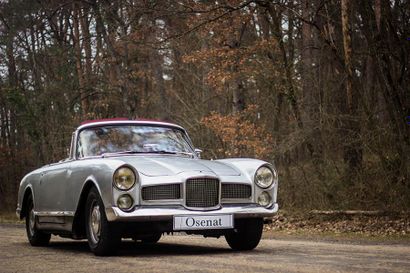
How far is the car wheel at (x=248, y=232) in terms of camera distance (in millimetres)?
8750

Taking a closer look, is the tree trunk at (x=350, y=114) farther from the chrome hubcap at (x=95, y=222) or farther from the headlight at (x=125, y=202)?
the headlight at (x=125, y=202)

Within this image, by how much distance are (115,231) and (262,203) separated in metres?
1.77

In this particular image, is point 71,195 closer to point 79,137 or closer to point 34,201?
point 79,137

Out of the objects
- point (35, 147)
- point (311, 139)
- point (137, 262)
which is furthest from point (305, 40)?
point (137, 262)

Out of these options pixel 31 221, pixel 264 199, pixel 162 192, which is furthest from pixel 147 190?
pixel 31 221

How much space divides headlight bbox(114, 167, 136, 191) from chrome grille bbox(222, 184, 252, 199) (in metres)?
1.06

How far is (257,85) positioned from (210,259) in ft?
47.2

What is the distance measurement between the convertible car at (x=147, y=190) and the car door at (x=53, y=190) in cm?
1

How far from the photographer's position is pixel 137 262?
289 inches

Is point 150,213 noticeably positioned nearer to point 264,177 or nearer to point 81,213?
point 81,213

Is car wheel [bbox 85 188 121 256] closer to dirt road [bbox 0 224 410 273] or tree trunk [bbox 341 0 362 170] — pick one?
dirt road [bbox 0 224 410 273]

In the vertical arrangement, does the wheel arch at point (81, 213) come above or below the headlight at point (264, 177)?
below

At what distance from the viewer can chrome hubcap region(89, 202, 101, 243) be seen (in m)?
8.23

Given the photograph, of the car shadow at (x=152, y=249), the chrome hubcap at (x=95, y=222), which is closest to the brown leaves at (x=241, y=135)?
the car shadow at (x=152, y=249)
